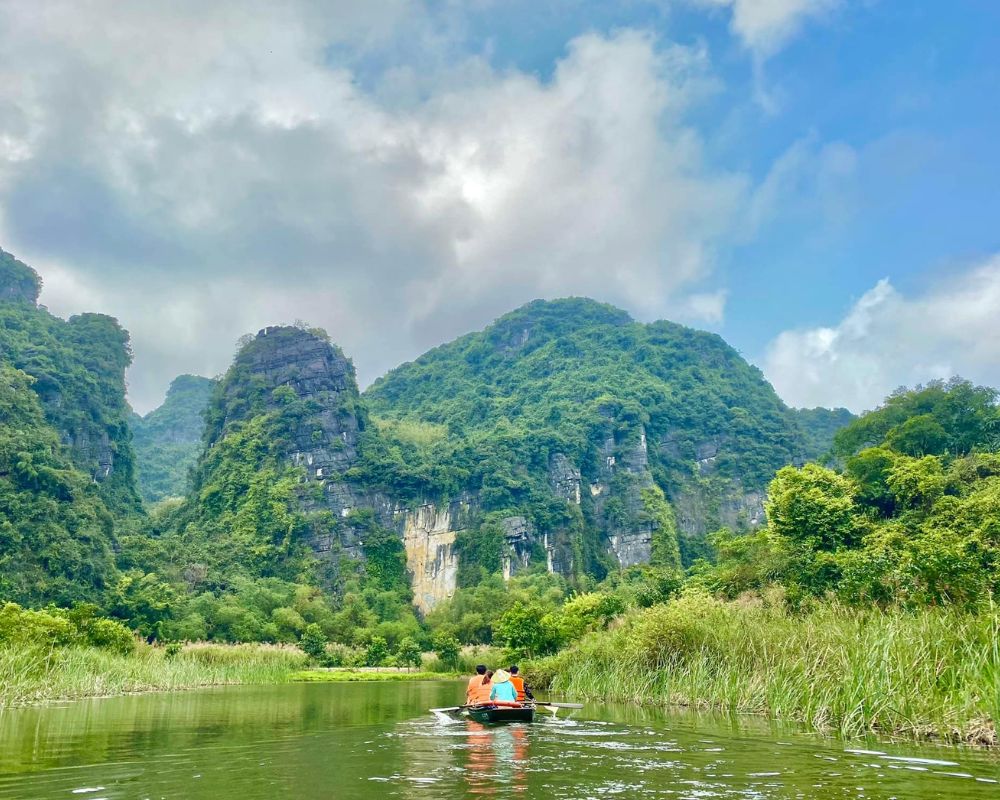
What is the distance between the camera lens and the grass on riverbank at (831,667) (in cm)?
995

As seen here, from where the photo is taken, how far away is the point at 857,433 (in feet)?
200

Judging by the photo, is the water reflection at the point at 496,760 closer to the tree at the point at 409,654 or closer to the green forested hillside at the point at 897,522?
the green forested hillside at the point at 897,522

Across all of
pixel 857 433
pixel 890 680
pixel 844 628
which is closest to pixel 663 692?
pixel 844 628

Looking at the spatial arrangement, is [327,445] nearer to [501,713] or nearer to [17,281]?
[17,281]

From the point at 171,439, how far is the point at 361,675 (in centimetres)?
12222

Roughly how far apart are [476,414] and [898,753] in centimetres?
11810

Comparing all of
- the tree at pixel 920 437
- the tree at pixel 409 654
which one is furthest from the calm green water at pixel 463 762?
the tree at pixel 920 437

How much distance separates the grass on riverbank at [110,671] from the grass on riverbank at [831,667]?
594 inches

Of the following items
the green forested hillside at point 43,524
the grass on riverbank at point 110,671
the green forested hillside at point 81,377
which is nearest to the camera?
the grass on riverbank at point 110,671

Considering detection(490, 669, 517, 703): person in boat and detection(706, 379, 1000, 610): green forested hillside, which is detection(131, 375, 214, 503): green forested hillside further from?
detection(490, 669, 517, 703): person in boat

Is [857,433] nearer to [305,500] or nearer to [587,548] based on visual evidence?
[587,548]

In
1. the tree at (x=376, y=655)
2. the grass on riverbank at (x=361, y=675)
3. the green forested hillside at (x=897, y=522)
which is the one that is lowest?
the grass on riverbank at (x=361, y=675)

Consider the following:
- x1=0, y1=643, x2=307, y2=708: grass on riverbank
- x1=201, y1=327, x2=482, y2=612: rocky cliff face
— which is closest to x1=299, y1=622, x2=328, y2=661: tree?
x1=0, y1=643, x2=307, y2=708: grass on riverbank

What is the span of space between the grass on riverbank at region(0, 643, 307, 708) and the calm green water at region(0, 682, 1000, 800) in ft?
11.9
